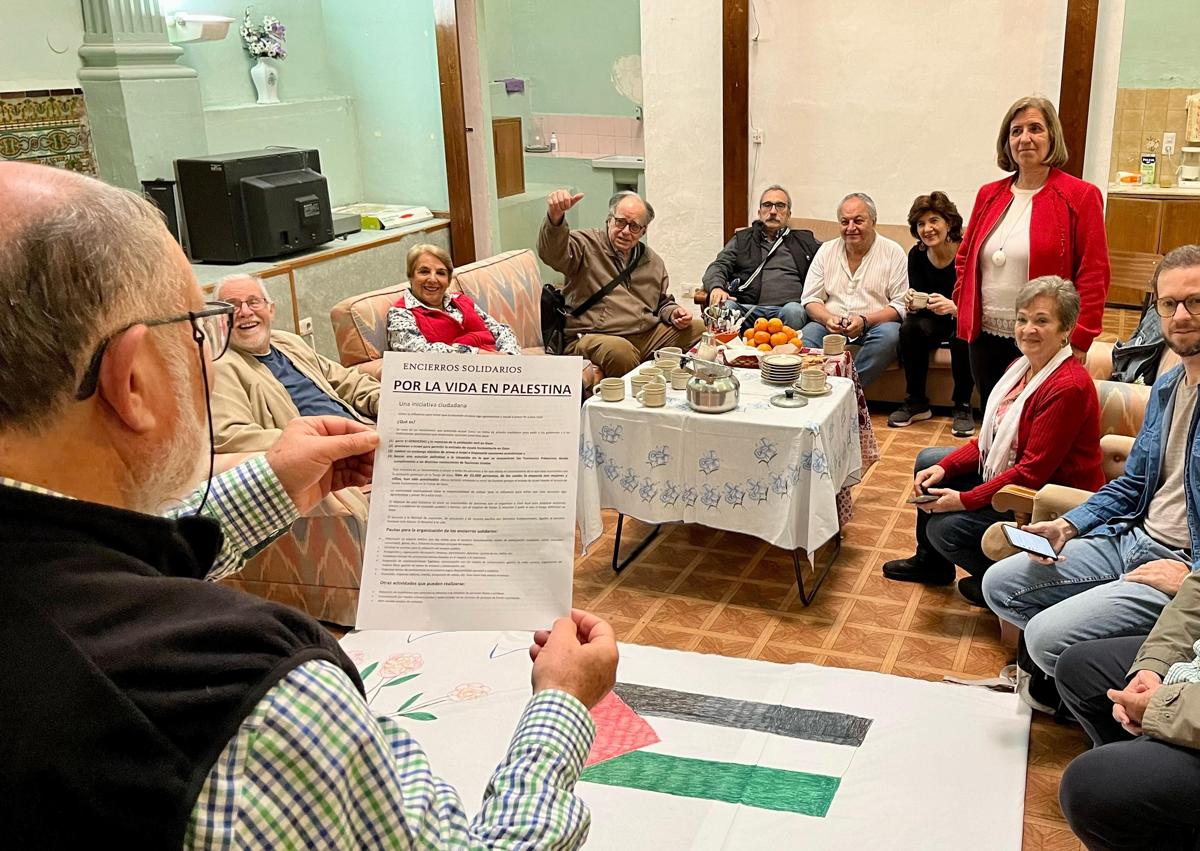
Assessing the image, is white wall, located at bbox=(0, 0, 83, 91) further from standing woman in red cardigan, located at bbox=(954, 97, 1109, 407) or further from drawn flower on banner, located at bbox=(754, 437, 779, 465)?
standing woman in red cardigan, located at bbox=(954, 97, 1109, 407)

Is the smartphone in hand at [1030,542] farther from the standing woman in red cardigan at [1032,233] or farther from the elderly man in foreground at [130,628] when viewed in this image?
the elderly man in foreground at [130,628]

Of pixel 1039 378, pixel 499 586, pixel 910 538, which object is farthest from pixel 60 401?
pixel 910 538

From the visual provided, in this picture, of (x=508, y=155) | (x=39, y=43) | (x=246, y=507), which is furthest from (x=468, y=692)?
(x=508, y=155)

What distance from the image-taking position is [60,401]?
2.68 ft

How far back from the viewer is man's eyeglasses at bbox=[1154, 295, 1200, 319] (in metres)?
2.54

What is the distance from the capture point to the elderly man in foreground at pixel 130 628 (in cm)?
73

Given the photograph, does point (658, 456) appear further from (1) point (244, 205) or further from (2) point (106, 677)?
(2) point (106, 677)

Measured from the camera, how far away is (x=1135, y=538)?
2721 mm

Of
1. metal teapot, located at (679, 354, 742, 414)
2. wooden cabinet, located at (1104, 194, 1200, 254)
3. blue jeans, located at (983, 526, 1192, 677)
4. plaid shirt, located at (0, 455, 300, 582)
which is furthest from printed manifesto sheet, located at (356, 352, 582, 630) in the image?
wooden cabinet, located at (1104, 194, 1200, 254)

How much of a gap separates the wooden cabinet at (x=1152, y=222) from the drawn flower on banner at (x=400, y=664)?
5.64 meters

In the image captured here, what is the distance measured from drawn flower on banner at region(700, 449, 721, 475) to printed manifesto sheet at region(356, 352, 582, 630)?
7.62ft

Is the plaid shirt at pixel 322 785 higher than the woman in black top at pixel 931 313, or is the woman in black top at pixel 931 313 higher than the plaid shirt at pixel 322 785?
the plaid shirt at pixel 322 785

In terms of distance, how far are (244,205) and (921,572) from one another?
3.65m

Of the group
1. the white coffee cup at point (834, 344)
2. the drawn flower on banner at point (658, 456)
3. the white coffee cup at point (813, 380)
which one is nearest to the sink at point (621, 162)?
the white coffee cup at point (834, 344)
